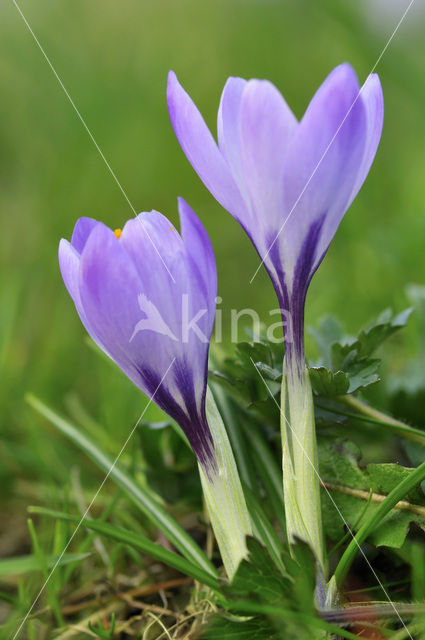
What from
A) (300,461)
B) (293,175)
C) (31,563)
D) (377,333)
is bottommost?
(31,563)

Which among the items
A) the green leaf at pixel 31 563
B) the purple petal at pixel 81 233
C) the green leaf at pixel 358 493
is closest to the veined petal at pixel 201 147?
the purple petal at pixel 81 233

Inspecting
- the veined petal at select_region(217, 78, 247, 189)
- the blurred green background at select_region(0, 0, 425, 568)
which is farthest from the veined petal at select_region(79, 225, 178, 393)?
the blurred green background at select_region(0, 0, 425, 568)

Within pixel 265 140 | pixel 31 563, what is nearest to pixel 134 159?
pixel 31 563

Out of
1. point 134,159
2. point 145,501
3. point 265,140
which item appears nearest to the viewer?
point 265,140

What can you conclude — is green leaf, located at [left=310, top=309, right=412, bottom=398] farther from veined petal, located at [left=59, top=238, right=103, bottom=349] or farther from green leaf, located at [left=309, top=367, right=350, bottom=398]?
veined petal, located at [left=59, top=238, right=103, bottom=349]

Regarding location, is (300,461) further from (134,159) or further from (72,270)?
(134,159)

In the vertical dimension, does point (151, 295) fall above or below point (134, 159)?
below

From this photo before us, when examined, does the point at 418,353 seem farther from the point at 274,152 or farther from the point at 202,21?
the point at 202,21
